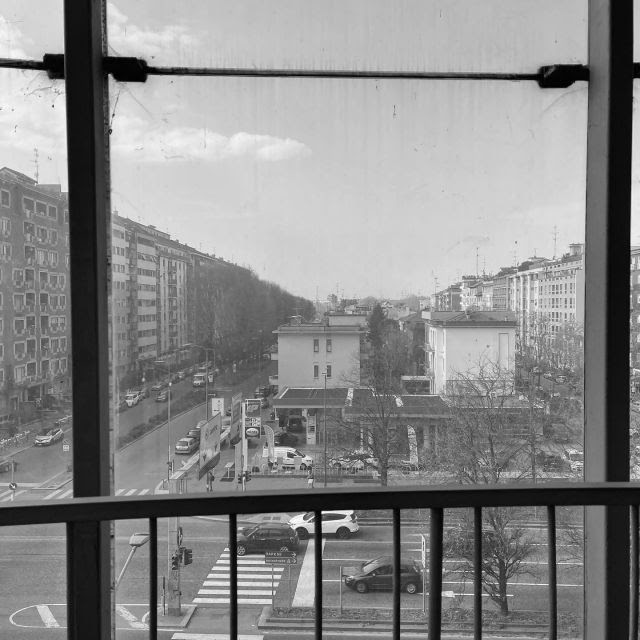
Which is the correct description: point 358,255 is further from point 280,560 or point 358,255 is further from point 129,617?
point 129,617

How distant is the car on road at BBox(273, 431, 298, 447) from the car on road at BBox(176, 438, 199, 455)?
279 millimetres

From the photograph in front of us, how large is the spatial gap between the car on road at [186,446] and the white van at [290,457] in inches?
9.5

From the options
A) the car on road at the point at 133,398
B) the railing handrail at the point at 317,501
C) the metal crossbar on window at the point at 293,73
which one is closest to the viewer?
the railing handrail at the point at 317,501

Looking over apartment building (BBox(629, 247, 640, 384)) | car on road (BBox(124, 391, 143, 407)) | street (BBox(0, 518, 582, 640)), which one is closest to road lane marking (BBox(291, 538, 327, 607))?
street (BBox(0, 518, 582, 640))

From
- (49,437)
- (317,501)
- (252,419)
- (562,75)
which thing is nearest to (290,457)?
(252,419)

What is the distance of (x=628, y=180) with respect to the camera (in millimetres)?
1666

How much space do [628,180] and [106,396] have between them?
1.83m

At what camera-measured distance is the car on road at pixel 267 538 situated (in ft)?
5.64

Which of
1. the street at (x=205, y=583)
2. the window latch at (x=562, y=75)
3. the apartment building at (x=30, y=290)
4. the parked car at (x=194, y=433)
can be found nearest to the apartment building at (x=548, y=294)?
the window latch at (x=562, y=75)

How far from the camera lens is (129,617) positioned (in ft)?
5.61

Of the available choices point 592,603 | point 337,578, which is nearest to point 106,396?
point 337,578

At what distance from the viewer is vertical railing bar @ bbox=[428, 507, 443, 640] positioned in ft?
3.83

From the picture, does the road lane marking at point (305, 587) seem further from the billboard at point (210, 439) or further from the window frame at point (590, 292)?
the window frame at point (590, 292)

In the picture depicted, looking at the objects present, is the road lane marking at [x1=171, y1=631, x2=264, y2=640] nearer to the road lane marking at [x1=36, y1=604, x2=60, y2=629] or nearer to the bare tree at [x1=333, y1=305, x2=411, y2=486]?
the road lane marking at [x1=36, y1=604, x2=60, y2=629]
